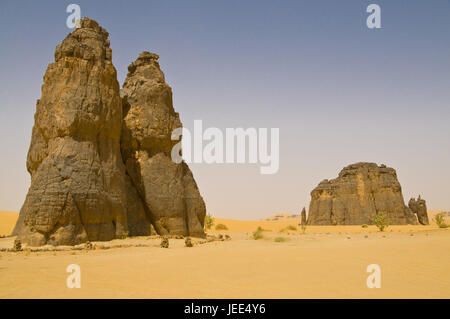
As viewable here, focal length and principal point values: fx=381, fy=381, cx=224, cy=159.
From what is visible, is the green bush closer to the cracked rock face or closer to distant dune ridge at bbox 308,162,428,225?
the cracked rock face

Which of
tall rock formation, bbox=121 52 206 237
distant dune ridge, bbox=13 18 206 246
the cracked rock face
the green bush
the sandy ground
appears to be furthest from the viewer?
the cracked rock face

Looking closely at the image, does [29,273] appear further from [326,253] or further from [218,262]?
[326,253]

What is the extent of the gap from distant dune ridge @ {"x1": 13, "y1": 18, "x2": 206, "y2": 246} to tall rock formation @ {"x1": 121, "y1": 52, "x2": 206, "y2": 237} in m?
0.05

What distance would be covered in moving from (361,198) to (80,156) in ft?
133

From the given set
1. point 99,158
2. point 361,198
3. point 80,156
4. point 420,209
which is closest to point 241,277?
point 80,156

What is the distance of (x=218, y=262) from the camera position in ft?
28.3

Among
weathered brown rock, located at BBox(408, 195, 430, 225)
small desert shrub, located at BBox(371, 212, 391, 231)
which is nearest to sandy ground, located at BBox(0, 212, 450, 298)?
small desert shrub, located at BBox(371, 212, 391, 231)

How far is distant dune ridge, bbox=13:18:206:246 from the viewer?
13.1 metres

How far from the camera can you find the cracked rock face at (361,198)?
46844 mm

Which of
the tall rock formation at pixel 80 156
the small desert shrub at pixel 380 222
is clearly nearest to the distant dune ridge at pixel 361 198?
the small desert shrub at pixel 380 222

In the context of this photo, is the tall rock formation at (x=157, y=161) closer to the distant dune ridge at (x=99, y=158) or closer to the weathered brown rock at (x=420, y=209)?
the distant dune ridge at (x=99, y=158)

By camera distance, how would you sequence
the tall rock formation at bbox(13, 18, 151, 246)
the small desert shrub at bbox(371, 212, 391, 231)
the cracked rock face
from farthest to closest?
the cracked rock face
the small desert shrub at bbox(371, 212, 391, 231)
the tall rock formation at bbox(13, 18, 151, 246)
